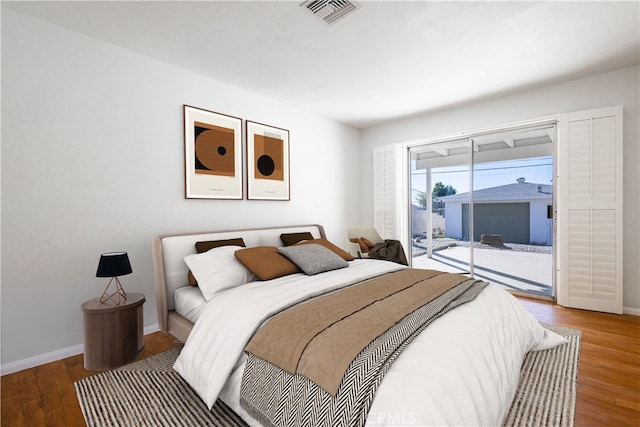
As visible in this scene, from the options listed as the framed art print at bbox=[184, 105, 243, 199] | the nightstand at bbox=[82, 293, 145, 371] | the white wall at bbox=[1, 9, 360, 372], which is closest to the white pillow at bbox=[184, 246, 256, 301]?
the nightstand at bbox=[82, 293, 145, 371]

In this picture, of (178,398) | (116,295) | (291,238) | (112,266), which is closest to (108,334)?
(116,295)

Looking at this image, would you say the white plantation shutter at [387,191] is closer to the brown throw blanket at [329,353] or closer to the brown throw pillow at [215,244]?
the brown throw pillow at [215,244]

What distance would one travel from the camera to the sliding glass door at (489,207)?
159 inches

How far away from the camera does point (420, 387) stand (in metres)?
1.08

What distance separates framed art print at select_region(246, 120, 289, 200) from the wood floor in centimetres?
189

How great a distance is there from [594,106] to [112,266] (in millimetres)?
5025

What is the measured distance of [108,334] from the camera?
223 centimetres

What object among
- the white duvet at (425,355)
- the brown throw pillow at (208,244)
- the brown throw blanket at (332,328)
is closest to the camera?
the white duvet at (425,355)

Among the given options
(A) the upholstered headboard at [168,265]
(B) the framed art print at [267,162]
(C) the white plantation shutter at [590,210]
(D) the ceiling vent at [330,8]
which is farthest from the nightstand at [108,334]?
(C) the white plantation shutter at [590,210]

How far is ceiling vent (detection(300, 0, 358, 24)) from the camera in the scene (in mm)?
2137

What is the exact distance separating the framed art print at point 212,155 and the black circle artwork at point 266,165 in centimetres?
30

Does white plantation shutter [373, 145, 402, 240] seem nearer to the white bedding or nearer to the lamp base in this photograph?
the white bedding

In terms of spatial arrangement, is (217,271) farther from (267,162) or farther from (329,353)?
(267,162)

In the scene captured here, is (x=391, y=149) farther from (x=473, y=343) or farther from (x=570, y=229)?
(x=473, y=343)
